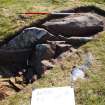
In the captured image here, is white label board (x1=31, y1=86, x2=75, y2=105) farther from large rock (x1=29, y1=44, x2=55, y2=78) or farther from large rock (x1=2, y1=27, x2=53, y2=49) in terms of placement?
large rock (x1=2, y1=27, x2=53, y2=49)

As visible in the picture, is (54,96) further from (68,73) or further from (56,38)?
(56,38)

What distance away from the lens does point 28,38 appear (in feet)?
22.8

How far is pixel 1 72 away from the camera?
22.2 ft

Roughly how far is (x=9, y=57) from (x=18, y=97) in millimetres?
1743

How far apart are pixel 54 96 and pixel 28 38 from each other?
6.21 feet

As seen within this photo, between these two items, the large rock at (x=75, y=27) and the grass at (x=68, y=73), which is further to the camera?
the large rock at (x=75, y=27)

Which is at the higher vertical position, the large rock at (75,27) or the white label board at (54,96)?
the large rock at (75,27)

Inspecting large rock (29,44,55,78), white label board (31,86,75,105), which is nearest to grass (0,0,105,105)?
white label board (31,86,75,105)

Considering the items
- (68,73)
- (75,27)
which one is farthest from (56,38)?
(68,73)

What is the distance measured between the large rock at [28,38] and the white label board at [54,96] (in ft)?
5.18

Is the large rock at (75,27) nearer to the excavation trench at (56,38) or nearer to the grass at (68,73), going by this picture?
the excavation trench at (56,38)

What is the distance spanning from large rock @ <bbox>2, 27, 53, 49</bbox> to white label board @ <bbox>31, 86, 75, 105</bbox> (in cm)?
158

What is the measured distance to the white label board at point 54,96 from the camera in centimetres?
529

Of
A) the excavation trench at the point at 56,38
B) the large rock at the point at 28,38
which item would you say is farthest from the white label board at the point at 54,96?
the large rock at the point at 28,38
